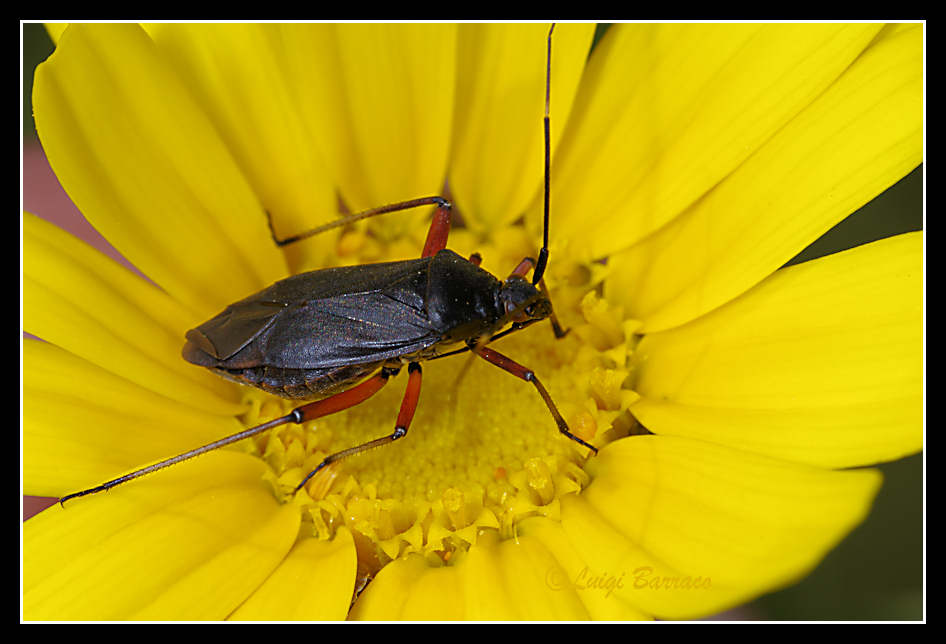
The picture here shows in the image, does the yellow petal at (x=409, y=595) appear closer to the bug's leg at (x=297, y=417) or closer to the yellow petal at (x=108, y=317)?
the bug's leg at (x=297, y=417)

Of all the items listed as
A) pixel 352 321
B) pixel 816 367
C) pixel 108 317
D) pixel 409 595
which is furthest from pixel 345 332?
pixel 816 367

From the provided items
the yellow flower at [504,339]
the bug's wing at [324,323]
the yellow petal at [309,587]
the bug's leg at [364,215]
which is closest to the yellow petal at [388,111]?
the yellow flower at [504,339]

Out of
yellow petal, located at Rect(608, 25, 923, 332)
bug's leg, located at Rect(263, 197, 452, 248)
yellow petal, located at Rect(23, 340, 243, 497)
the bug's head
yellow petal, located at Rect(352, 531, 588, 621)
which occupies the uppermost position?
bug's leg, located at Rect(263, 197, 452, 248)

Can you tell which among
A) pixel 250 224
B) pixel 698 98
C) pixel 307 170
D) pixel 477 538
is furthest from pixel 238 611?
pixel 698 98

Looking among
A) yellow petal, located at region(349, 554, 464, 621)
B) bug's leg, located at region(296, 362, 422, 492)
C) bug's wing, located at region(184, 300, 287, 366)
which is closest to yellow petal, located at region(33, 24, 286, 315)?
bug's wing, located at region(184, 300, 287, 366)

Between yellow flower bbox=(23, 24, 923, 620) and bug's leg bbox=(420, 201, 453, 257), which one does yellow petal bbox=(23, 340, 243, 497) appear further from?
bug's leg bbox=(420, 201, 453, 257)

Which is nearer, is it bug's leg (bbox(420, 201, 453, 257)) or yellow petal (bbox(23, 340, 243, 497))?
yellow petal (bbox(23, 340, 243, 497))

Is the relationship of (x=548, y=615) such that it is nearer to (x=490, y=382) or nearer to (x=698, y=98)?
(x=490, y=382)
